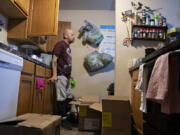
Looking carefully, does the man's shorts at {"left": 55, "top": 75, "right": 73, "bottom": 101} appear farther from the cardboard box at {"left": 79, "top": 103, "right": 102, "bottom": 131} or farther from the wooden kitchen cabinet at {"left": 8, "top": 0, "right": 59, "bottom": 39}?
the wooden kitchen cabinet at {"left": 8, "top": 0, "right": 59, "bottom": 39}

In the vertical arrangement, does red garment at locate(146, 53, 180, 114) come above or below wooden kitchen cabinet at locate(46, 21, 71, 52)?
below

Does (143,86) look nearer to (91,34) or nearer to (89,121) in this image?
(89,121)

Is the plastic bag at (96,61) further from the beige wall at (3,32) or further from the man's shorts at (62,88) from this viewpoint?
the beige wall at (3,32)

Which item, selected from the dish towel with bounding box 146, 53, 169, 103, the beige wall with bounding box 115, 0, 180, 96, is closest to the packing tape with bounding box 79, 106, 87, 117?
the beige wall with bounding box 115, 0, 180, 96

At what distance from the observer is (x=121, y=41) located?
239cm

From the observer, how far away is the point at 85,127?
2309 mm

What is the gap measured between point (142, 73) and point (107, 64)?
2.25 metres

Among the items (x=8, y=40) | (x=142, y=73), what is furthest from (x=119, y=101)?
(x=8, y=40)

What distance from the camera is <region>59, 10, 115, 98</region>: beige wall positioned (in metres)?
3.50

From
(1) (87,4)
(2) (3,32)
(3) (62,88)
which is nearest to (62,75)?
(3) (62,88)

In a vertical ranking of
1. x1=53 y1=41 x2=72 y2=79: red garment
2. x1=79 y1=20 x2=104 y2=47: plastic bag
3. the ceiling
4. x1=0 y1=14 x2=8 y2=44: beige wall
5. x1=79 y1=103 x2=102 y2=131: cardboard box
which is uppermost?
the ceiling

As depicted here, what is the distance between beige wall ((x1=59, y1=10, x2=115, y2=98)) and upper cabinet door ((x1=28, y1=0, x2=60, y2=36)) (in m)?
1.08

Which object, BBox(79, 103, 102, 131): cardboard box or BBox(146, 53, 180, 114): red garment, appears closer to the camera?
BBox(146, 53, 180, 114): red garment

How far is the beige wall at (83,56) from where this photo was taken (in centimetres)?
350
